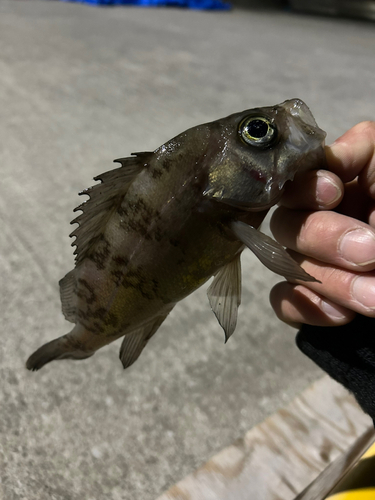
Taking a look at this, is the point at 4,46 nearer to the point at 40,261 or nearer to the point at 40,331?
the point at 40,261

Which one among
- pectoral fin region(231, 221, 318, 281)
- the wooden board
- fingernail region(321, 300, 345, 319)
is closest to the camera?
pectoral fin region(231, 221, 318, 281)

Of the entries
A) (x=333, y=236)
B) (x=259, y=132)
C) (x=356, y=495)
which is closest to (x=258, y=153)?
(x=259, y=132)

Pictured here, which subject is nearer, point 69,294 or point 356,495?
point 69,294

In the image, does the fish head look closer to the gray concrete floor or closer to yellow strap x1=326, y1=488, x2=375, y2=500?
yellow strap x1=326, y1=488, x2=375, y2=500

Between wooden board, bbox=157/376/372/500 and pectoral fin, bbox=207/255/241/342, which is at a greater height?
pectoral fin, bbox=207/255/241/342

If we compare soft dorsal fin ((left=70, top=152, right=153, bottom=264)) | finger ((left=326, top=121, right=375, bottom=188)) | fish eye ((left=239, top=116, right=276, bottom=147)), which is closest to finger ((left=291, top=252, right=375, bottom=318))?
finger ((left=326, top=121, right=375, bottom=188))

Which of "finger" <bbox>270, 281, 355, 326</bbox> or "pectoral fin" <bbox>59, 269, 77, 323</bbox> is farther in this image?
"finger" <bbox>270, 281, 355, 326</bbox>

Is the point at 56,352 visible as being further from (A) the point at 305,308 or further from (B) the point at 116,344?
(B) the point at 116,344

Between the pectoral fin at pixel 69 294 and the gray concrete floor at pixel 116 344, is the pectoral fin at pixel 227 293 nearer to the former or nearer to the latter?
the pectoral fin at pixel 69 294
